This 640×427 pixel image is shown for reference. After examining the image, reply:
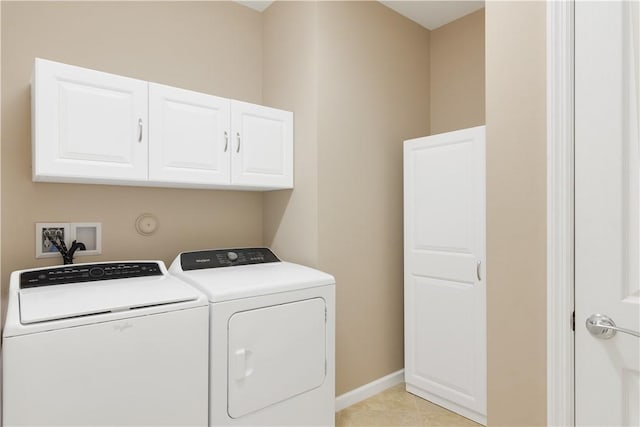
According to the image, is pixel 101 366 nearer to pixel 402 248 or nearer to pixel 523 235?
pixel 523 235

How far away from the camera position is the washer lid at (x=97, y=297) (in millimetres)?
1340

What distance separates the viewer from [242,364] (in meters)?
1.67

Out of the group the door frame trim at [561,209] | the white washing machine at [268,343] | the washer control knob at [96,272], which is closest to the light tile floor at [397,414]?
the white washing machine at [268,343]

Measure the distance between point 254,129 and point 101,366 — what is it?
4.73 ft

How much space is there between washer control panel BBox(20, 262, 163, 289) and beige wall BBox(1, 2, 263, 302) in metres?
0.23

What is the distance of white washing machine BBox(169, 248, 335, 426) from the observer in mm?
1637

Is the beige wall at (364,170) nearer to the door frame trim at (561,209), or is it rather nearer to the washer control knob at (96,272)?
the washer control knob at (96,272)

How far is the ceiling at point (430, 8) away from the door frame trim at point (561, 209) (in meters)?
1.73

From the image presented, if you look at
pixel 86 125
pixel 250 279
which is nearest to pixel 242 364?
pixel 250 279

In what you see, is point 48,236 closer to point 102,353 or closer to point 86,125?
point 86,125

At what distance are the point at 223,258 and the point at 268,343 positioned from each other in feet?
2.25

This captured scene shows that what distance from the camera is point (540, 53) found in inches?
49.4

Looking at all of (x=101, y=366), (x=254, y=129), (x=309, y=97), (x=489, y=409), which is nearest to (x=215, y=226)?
(x=254, y=129)

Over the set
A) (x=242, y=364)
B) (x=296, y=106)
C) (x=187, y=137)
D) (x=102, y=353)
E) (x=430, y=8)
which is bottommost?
(x=242, y=364)
